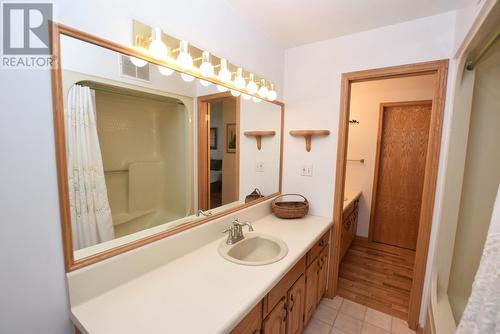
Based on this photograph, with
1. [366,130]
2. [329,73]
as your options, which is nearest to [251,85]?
[329,73]

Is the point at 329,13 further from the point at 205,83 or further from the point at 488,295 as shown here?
the point at 488,295

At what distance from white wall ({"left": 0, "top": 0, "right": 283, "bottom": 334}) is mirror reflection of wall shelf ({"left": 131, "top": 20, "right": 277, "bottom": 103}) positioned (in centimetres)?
12

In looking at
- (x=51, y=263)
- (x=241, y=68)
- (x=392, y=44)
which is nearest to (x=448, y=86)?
(x=392, y=44)

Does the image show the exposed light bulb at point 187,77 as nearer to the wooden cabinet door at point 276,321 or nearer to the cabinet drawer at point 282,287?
the cabinet drawer at point 282,287

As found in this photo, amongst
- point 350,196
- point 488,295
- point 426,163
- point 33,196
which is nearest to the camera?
point 488,295

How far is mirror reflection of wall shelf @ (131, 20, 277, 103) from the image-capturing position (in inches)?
42.0

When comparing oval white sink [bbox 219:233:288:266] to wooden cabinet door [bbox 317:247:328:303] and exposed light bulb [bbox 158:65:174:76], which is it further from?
exposed light bulb [bbox 158:65:174:76]

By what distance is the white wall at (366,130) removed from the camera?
9.86 ft

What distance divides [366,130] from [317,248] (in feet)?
7.28

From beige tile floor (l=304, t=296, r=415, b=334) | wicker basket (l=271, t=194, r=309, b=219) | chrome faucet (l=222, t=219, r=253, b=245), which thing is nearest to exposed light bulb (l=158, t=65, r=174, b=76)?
chrome faucet (l=222, t=219, r=253, b=245)

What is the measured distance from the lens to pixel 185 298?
95 cm

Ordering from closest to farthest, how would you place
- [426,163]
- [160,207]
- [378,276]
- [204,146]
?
[160,207] < [204,146] < [426,163] < [378,276]

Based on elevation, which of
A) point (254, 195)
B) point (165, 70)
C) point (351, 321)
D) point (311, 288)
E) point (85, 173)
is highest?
point (165, 70)

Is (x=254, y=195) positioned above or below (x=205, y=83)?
below
